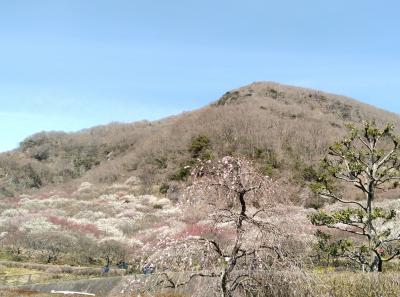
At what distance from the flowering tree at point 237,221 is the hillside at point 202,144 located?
28.7 meters

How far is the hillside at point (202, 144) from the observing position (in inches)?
2157

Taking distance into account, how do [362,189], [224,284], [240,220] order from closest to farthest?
[224,284]
[240,220]
[362,189]

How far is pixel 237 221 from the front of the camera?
9172 mm

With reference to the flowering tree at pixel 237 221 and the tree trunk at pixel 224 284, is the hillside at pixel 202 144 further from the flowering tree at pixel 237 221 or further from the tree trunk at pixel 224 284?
the tree trunk at pixel 224 284

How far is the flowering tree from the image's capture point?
906 centimetres

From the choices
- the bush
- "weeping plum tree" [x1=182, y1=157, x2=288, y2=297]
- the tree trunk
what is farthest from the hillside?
the tree trunk

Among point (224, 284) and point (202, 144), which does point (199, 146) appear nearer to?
point (202, 144)

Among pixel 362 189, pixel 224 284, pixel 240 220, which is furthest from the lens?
pixel 362 189

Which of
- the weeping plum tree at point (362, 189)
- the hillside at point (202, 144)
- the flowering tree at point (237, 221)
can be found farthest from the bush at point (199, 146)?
the flowering tree at point (237, 221)

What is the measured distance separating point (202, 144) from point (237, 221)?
4796 centimetres

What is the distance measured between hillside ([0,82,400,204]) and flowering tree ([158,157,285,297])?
28.7 meters

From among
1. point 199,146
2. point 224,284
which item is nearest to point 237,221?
point 224,284

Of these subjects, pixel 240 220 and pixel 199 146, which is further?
pixel 199 146

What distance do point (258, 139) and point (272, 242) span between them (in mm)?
48912
